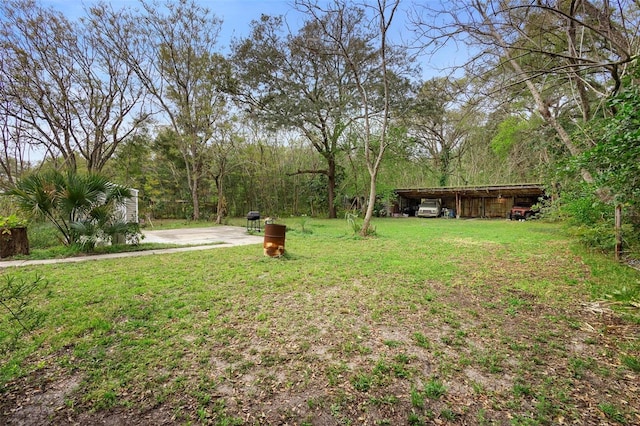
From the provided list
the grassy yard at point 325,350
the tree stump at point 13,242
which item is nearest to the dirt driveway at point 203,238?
the tree stump at point 13,242

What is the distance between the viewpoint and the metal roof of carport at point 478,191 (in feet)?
50.5

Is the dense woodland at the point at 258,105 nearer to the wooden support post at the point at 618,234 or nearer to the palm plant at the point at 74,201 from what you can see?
the wooden support post at the point at 618,234

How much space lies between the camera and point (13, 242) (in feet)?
17.5

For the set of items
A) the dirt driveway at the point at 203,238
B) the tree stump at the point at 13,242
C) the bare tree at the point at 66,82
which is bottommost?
the dirt driveway at the point at 203,238

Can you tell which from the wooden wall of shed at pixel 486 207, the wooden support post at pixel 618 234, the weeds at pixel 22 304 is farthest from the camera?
the wooden wall of shed at pixel 486 207

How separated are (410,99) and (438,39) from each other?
466 inches

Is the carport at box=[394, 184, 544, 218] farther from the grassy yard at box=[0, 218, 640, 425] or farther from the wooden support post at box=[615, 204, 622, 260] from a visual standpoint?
the grassy yard at box=[0, 218, 640, 425]

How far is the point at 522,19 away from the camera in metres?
4.55

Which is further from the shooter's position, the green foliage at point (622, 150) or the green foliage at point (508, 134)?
the green foliage at point (508, 134)

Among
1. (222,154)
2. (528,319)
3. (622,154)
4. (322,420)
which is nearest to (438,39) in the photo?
(622,154)

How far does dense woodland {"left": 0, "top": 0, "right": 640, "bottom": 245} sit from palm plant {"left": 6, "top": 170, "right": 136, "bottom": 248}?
2.85 meters

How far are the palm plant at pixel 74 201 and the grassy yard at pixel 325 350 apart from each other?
→ 4.83ft

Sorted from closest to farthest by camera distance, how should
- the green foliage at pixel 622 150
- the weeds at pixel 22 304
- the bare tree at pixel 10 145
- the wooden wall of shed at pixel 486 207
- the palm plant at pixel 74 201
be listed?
the weeds at pixel 22 304, the green foliage at pixel 622 150, the palm plant at pixel 74 201, the bare tree at pixel 10 145, the wooden wall of shed at pixel 486 207

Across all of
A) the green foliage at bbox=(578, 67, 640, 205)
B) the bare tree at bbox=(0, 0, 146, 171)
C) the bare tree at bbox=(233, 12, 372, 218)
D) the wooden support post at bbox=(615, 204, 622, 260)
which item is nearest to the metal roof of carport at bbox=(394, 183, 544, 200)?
the bare tree at bbox=(233, 12, 372, 218)
